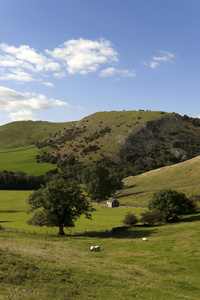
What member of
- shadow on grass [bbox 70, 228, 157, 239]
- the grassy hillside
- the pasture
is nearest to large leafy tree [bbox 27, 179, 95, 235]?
shadow on grass [bbox 70, 228, 157, 239]

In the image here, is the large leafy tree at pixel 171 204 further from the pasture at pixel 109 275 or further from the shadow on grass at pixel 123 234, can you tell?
the pasture at pixel 109 275

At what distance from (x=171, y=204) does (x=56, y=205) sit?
32283 millimetres

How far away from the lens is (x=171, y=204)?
61.2 meters

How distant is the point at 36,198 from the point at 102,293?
4011 cm

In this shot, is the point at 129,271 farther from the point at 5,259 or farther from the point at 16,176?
the point at 16,176

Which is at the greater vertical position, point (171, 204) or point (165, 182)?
point (165, 182)

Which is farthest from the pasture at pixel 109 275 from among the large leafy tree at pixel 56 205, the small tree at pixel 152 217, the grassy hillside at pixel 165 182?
the grassy hillside at pixel 165 182

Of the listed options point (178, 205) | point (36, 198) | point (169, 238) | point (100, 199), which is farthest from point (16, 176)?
point (169, 238)

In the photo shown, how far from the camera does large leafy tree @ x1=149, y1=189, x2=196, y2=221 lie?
60.9 metres

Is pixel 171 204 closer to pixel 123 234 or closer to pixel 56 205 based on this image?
pixel 123 234

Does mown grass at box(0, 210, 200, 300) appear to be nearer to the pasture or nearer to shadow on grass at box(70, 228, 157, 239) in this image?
the pasture

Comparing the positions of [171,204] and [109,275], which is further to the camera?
[171,204]

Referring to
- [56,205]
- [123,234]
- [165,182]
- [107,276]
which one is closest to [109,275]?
[107,276]

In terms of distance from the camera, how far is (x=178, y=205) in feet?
205
